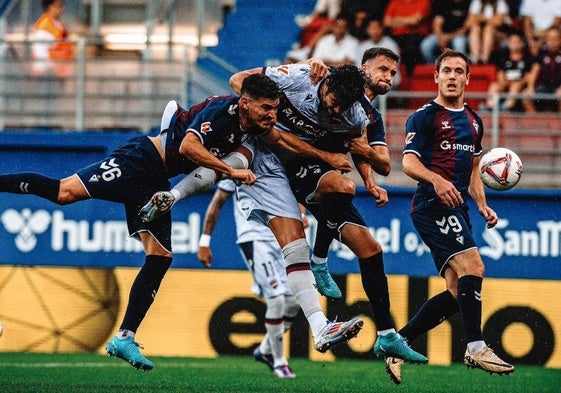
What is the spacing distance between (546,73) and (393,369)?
6.36 m

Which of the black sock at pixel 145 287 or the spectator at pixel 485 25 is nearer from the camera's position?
the black sock at pixel 145 287

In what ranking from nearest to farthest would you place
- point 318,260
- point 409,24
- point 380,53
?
point 380,53, point 318,260, point 409,24

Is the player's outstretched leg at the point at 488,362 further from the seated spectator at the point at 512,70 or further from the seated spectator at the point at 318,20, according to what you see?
the seated spectator at the point at 318,20

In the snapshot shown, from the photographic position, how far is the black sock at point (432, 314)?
9.91 meters

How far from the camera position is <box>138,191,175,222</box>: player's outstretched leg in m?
9.21

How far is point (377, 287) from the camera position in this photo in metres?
9.52

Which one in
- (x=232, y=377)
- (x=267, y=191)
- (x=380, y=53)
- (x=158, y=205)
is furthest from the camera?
(x=232, y=377)

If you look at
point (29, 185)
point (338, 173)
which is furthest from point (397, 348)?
point (29, 185)

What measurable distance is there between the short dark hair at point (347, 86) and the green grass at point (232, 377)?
2.35m

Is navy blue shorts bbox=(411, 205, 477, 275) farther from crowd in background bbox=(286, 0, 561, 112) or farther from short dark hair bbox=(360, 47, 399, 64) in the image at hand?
crowd in background bbox=(286, 0, 561, 112)

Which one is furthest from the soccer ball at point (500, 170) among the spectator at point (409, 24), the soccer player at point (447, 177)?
the spectator at point (409, 24)

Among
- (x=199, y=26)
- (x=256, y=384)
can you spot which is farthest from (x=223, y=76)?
(x=256, y=384)

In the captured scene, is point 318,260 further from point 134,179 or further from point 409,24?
point 409,24

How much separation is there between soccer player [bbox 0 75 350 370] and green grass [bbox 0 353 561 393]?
31.2 inches
